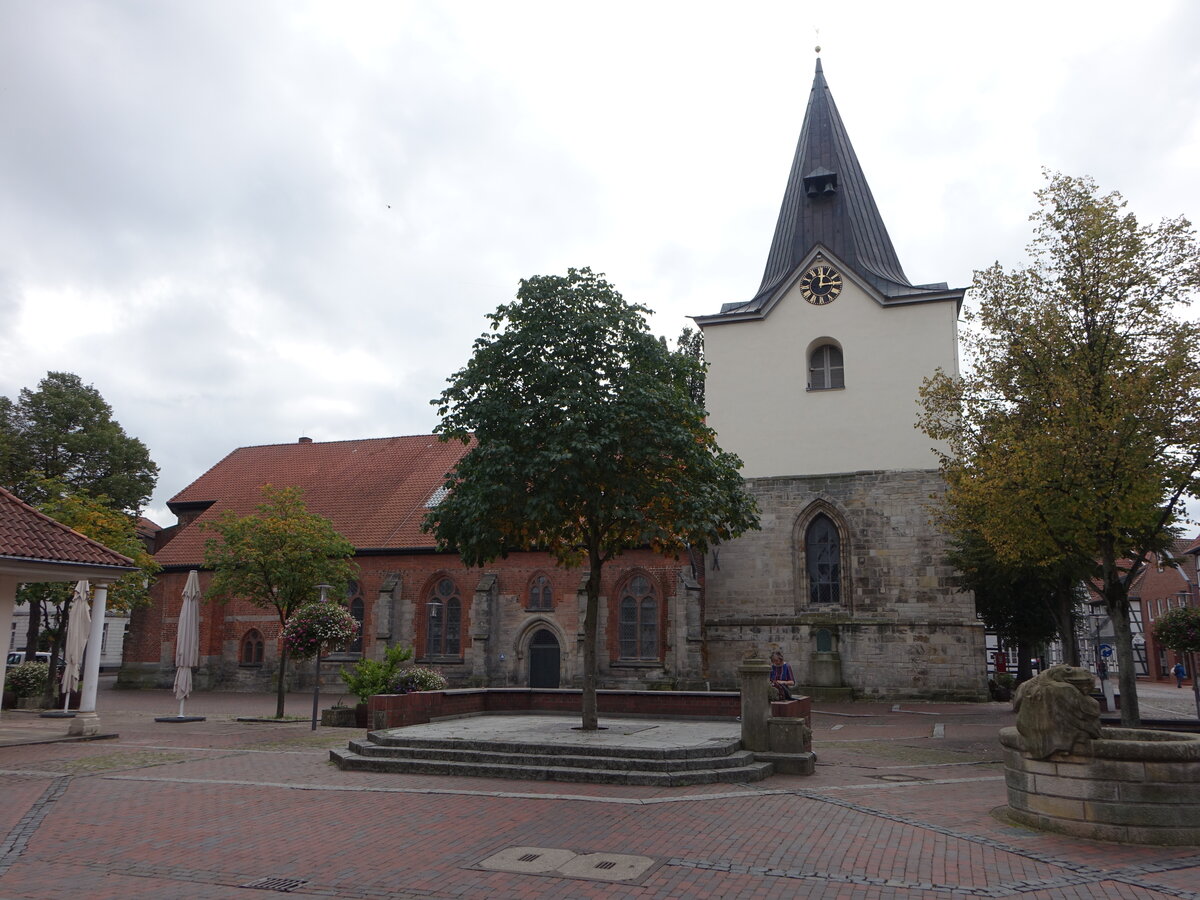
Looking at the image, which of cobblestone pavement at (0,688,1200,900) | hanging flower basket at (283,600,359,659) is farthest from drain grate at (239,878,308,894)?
hanging flower basket at (283,600,359,659)

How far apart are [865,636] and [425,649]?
1593 cm

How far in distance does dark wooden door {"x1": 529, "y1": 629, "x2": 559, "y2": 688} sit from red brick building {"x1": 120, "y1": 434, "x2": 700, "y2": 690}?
4 centimetres

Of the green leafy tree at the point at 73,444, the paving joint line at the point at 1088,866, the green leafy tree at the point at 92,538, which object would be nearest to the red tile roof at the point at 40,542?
the green leafy tree at the point at 92,538

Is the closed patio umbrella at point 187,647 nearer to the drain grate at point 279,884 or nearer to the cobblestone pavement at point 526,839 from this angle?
the cobblestone pavement at point 526,839

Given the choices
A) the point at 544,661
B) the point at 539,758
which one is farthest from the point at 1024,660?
the point at 539,758

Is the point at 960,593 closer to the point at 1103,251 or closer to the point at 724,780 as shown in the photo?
the point at 1103,251

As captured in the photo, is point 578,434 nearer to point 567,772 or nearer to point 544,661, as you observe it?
point 567,772

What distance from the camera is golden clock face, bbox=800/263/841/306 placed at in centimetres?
3072

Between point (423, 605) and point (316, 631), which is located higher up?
point (423, 605)

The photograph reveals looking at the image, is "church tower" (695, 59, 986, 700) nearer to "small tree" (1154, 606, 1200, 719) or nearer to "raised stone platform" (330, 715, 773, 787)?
"small tree" (1154, 606, 1200, 719)

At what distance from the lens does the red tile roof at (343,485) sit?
35531 millimetres

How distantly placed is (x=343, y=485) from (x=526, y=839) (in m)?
31.5

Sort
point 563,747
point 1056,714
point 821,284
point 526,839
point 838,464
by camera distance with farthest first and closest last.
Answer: point 821,284, point 838,464, point 563,747, point 1056,714, point 526,839

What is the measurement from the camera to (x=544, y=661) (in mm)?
31734
